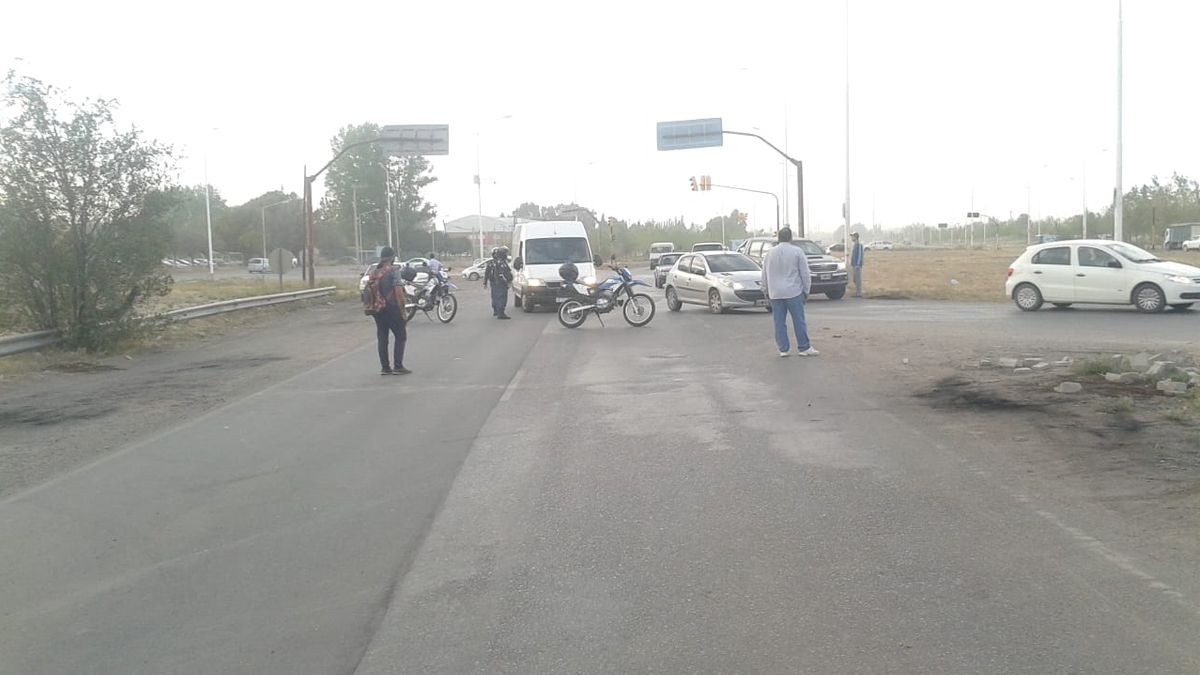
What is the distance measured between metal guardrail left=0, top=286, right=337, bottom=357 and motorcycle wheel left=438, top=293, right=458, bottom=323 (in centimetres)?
564

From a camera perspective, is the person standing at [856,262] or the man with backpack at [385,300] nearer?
the man with backpack at [385,300]

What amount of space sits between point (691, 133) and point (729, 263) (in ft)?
63.0

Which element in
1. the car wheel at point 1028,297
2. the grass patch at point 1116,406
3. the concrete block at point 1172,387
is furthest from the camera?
the car wheel at point 1028,297

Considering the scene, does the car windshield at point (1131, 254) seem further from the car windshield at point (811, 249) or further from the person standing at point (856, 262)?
the car windshield at point (811, 249)

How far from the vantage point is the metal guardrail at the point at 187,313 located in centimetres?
1659

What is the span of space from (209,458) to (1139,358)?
979 centimetres

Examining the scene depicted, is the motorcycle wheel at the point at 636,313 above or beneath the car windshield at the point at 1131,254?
beneath

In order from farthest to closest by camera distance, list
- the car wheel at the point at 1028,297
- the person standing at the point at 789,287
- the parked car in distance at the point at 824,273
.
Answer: the parked car in distance at the point at 824,273
the car wheel at the point at 1028,297
the person standing at the point at 789,287

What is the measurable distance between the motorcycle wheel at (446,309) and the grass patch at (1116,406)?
17.4m

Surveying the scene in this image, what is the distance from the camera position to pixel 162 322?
20141mm

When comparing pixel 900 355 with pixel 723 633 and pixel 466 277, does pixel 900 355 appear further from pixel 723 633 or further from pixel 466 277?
pixel 466 277

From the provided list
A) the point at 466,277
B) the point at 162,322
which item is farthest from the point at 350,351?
the point at 466,277

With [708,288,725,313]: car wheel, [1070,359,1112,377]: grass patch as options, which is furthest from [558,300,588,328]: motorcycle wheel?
[1070,359,1112,377]: grass patch

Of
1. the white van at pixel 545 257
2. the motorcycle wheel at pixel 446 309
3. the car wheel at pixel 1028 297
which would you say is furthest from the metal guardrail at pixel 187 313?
the car wheel at pixel 1028 297
